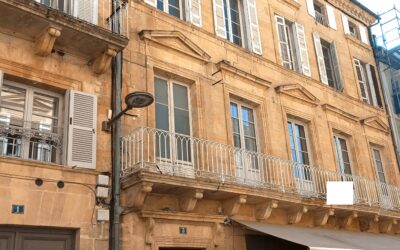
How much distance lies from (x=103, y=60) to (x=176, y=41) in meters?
2.09

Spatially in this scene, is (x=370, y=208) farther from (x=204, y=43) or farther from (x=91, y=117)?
(x=91, y=117)

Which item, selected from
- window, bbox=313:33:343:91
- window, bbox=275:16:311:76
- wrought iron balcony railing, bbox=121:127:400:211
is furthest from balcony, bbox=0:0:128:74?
window, bbox=313:33:343:91

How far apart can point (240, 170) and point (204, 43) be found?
2.81 meters

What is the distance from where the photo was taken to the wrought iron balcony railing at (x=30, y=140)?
21.8ft

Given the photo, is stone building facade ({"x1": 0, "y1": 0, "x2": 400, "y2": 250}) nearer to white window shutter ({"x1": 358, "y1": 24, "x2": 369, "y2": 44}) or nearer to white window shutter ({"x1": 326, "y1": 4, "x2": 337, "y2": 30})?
white window shutter ({"x1": 326, "y1": 4, "x2": 337, "y2": 30})

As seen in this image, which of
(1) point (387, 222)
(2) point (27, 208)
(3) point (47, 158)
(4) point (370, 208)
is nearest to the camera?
(2) point (27, 208)

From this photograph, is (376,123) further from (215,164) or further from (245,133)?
(215,164)

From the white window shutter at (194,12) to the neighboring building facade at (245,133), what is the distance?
30 mm

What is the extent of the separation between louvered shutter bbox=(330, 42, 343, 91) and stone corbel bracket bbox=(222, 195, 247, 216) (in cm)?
669

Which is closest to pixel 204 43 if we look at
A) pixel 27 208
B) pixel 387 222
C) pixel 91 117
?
pixel 91 117

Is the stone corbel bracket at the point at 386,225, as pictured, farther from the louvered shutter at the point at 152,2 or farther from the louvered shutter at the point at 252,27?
the louvered shutter at the point at 152,2

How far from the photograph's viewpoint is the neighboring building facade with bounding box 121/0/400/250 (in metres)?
7.88

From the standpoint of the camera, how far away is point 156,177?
280 inches

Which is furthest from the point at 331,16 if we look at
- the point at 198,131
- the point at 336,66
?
the point at 198,131
